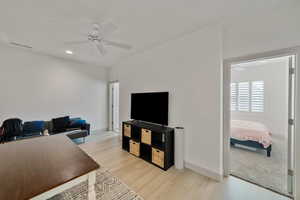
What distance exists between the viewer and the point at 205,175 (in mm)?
2326

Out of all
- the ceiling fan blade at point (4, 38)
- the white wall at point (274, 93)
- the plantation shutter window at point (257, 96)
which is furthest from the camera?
the plantation shutter window at point (257, 96)

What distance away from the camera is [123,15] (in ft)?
6.77

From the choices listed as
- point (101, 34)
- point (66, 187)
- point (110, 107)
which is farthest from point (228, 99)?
point (110, 107)

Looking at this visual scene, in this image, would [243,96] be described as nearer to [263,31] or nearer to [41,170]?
[263,31]

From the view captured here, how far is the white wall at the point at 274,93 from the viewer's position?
3801 millimetres

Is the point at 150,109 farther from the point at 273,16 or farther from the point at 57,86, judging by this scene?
the point at 57,86

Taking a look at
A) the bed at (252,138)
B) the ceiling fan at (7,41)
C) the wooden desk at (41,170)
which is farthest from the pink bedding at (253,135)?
the ceiling fan at (7,41)

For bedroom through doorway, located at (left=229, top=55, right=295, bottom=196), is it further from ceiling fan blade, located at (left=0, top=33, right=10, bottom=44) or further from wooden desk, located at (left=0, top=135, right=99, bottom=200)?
ceiling fan blade, located at (left=0, top=33, right=10, bottom=44)

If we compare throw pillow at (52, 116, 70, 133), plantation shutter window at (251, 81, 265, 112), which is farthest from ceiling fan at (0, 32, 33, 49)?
plantation shutter window at (251, 81, 265, 112)

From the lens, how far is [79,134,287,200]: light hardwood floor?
1846 millimetres

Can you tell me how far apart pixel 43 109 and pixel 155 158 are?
3.84 metres

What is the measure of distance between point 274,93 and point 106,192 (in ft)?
17.5

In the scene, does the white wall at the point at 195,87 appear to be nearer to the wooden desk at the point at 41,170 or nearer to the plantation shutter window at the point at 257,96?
the wooden desk at the point at 41,170

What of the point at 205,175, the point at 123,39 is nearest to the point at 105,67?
the point at 123,39
